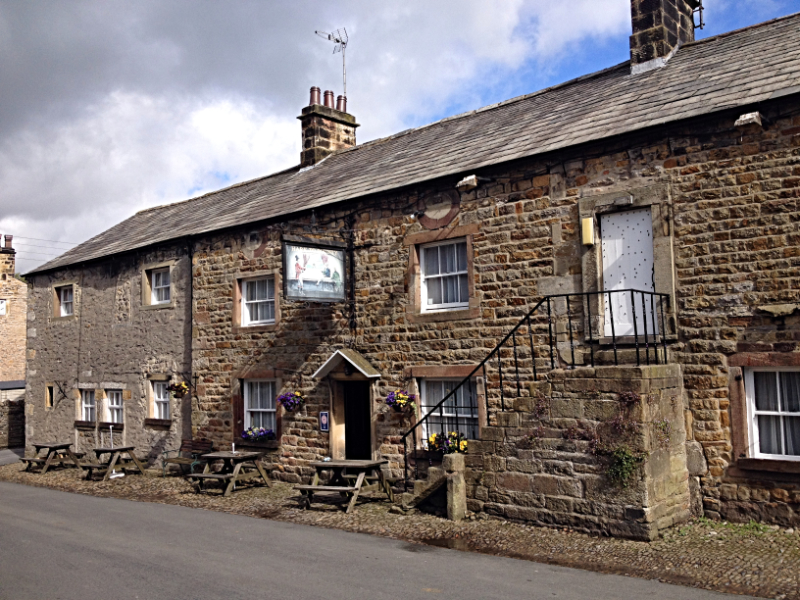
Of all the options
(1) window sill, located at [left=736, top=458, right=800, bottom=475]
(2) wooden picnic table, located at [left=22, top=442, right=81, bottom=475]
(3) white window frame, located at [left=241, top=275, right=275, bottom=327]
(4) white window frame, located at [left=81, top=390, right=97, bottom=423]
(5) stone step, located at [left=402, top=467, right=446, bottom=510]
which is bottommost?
(2) wooden picnic table, located at [left=22, top=442, right=81, bottom=475]

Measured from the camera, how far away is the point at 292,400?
14.1m

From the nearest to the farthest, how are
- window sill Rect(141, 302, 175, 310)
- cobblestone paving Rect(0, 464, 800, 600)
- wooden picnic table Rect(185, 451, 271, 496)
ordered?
cobblestone paving Rect(0, 464, 800, 600), wooden picnic table Rect(185, 451, 271, 496), window sill Rect(141, 302, 175, 310)

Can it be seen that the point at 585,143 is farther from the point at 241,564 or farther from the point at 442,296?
the point at 241,564

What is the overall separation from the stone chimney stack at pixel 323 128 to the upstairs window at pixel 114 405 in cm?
733

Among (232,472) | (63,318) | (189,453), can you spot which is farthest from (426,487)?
(63,318)

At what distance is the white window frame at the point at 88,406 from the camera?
19.4m

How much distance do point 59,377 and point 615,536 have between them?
16.6 m

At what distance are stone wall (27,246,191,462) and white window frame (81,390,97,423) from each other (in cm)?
14

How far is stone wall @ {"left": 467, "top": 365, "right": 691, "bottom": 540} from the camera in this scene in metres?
8.70

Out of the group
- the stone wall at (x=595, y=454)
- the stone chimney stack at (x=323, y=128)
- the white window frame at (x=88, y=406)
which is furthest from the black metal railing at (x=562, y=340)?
the white window frame at (x=88, y=406)

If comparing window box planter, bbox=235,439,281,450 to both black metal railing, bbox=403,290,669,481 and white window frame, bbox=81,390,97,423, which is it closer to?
black metal railing, bbox=403,290,669,481

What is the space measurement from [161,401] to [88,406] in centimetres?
334

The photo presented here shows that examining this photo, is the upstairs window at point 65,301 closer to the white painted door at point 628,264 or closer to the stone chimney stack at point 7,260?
the stone chimney stack at point 7,260

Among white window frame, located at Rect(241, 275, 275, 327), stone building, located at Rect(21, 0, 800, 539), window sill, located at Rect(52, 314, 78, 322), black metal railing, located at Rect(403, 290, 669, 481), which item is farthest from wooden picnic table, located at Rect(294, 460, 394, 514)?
window sill, located at Rect(52, 314, 78, 322)
